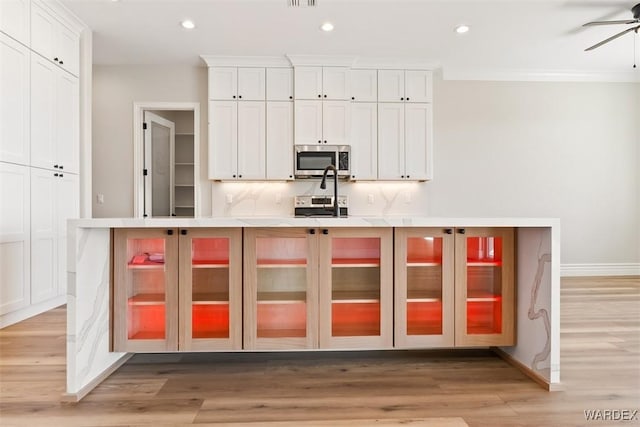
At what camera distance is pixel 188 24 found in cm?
368

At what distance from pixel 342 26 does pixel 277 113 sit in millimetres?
1316

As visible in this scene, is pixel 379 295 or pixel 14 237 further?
pixel 14 237

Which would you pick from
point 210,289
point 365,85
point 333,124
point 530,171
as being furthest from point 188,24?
point 530,171

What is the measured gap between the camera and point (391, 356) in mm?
2283

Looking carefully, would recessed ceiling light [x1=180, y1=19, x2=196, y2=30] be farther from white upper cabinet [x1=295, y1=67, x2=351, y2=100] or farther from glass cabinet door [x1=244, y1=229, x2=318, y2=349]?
glass cabinet door [x1=244, y1=229, x2=318, y2=349]

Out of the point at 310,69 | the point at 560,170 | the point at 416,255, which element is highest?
the point at 310,69

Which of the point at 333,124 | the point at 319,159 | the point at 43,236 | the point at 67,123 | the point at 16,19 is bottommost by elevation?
the point at 43,236

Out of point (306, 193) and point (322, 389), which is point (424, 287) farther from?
point (306, 193)

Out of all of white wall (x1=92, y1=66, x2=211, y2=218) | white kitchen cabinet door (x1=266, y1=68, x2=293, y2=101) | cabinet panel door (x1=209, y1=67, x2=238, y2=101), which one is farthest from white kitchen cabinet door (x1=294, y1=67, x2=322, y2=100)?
white wall (x1=92, y1=66, x2=211, y2=218)

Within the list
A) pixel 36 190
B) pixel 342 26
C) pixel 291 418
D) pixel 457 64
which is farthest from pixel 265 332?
pixel 457 64

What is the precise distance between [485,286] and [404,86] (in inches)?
130

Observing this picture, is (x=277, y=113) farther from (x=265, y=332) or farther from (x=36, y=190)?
(x=265, y=332)

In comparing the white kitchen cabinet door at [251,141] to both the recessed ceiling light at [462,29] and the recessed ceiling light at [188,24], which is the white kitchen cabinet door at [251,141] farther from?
the recessed ceiling light at [462,29]

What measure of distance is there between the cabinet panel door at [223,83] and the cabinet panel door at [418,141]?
220cm
